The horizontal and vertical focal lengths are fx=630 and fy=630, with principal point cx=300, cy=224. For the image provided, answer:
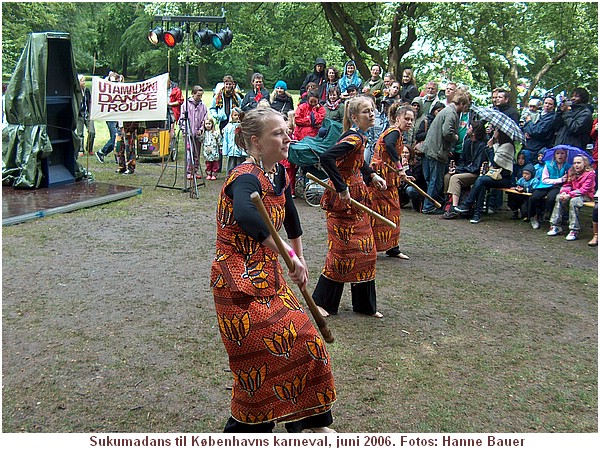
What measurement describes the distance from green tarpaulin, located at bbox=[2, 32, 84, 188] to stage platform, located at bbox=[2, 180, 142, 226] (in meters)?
0.31

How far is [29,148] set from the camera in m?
10.3

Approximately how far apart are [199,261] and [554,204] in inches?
204

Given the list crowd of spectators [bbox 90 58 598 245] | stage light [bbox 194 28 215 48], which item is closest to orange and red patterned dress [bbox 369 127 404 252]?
crowd of spectators [bbox 90 58 598 245]

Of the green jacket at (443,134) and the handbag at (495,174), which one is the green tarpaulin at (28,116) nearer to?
the green jacket at (443,134)

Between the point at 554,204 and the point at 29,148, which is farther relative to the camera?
the point at 29,148

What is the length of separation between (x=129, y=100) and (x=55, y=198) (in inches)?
98.6

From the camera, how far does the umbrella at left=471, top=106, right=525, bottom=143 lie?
920 cm

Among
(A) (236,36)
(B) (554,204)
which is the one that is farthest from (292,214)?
(A) (236,36)

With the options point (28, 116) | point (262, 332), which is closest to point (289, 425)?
point (262, 332)

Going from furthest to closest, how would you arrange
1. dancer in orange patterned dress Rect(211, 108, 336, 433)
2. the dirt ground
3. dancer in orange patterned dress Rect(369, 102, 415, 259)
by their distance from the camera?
1. dancer in orange patterned dress Rect(369, 102, 415, 259)
2. the dirt ground
3. dancer in orange patterned dress Rect(211, 108, 336, 433)

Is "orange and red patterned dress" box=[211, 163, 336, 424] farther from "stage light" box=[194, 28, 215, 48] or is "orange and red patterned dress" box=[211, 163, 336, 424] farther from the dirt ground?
"stage light" box=[194, 28, 215, 48]

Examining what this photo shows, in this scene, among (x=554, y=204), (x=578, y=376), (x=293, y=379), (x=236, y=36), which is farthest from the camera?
(x=236, y=36)

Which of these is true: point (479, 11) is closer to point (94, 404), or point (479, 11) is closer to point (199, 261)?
point (199, 261)

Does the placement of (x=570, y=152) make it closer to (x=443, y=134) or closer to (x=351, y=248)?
(x=443, y=134)
